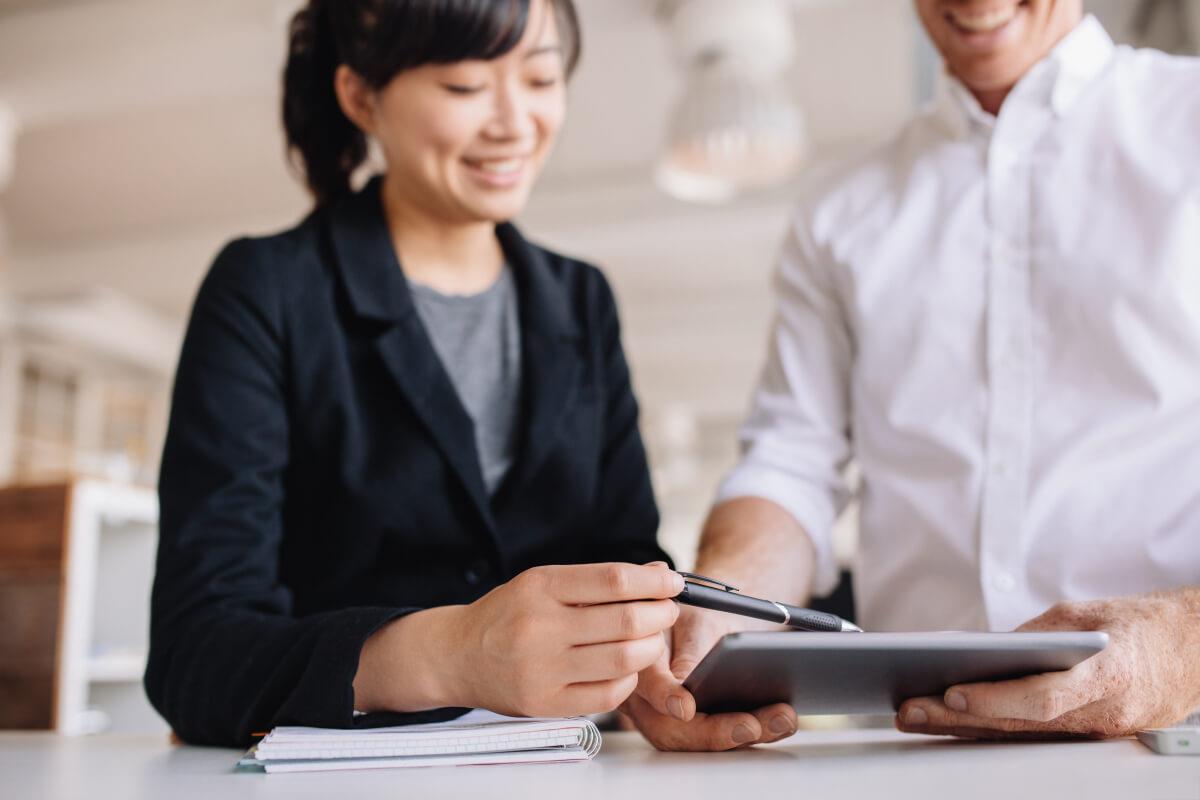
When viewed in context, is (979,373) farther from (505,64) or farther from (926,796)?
(926,796)

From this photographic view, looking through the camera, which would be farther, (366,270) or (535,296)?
(535,296)

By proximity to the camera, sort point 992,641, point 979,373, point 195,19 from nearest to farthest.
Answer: point 992,641, point 979,373, point 195,19

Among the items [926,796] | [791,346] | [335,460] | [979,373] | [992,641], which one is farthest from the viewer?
[791,346]

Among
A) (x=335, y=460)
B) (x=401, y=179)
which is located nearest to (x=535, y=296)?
(x=401, y=179)

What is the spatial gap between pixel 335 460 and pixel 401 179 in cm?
37

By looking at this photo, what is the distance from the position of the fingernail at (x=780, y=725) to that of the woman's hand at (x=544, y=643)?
0.13 m

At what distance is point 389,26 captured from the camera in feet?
3.97

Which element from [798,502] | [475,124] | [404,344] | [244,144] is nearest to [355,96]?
[475,124]

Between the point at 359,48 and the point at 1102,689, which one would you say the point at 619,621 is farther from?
the point at 359,48

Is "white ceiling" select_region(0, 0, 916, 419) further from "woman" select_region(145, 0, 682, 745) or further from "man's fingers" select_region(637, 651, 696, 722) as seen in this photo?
"man's fingers" select_region(637, 651, 696, 722)

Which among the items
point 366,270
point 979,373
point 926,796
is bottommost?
point 926,796

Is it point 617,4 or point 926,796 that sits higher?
point 617,4

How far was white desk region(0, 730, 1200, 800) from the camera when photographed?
0.62m

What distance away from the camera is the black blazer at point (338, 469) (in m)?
0.97
